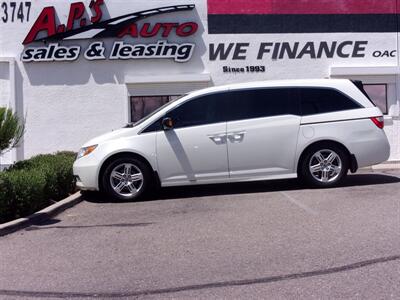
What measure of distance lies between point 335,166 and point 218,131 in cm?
216

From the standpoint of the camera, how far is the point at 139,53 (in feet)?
45.7

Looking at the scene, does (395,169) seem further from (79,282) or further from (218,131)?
(79,282)

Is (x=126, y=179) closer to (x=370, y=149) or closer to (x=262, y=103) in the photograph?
(x=262, y=103)

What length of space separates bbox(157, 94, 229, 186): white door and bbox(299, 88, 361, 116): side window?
62.2 inches

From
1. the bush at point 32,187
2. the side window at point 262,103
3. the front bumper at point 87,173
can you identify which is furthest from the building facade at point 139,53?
the front bumper at point 87,173

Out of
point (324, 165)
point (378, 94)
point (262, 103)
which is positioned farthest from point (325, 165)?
point (378, 94)

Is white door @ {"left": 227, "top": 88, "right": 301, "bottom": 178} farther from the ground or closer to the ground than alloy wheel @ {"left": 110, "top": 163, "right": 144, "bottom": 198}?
farther from the ground

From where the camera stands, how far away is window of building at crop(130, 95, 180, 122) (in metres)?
14.0

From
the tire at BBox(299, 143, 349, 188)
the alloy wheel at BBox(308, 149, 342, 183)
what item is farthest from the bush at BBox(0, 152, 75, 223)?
the alloy wheel at BBox(308, 149, 342, 183)

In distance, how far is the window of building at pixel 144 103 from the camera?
14047 mm

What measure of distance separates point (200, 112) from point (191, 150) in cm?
70

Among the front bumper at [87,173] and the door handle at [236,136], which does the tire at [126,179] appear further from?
the door handle at [236,136]

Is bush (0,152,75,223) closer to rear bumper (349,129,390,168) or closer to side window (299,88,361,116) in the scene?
side window (299,88,361,116)

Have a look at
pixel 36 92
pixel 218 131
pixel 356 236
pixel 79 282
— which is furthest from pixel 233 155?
pixel 36 92
